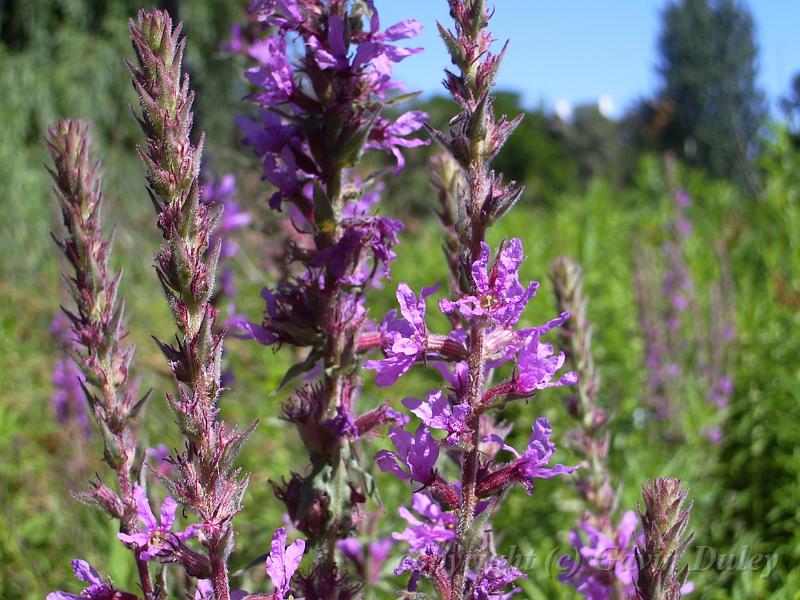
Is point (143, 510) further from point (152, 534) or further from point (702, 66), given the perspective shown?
point (702, 66)

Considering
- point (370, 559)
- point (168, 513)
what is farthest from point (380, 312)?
point (168, 513)

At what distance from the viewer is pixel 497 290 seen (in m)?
1.03

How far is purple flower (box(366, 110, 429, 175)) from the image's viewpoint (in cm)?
138

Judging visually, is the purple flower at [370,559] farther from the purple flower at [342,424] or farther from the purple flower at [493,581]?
the purple flower at [493,581]

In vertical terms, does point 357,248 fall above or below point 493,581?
above

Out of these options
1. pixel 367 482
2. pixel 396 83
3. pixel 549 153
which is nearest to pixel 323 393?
pixel 367 482

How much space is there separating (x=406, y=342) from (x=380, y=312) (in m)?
5.18

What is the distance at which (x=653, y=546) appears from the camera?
3.36 ft

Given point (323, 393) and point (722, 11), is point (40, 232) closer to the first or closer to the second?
point (323, 393)

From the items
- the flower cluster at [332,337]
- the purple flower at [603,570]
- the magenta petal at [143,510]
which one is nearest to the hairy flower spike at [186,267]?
the flower cluster at [332,337]

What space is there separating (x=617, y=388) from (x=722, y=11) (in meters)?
28.8

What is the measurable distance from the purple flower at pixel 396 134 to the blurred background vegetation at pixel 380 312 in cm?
16

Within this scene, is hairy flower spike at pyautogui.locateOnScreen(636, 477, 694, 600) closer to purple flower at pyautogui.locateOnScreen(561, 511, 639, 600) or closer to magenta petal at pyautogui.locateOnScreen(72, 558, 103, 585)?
purple flower at pyautogui.locateOnScreen(561, 511, 639, 600)

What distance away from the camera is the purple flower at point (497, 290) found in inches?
39.3
